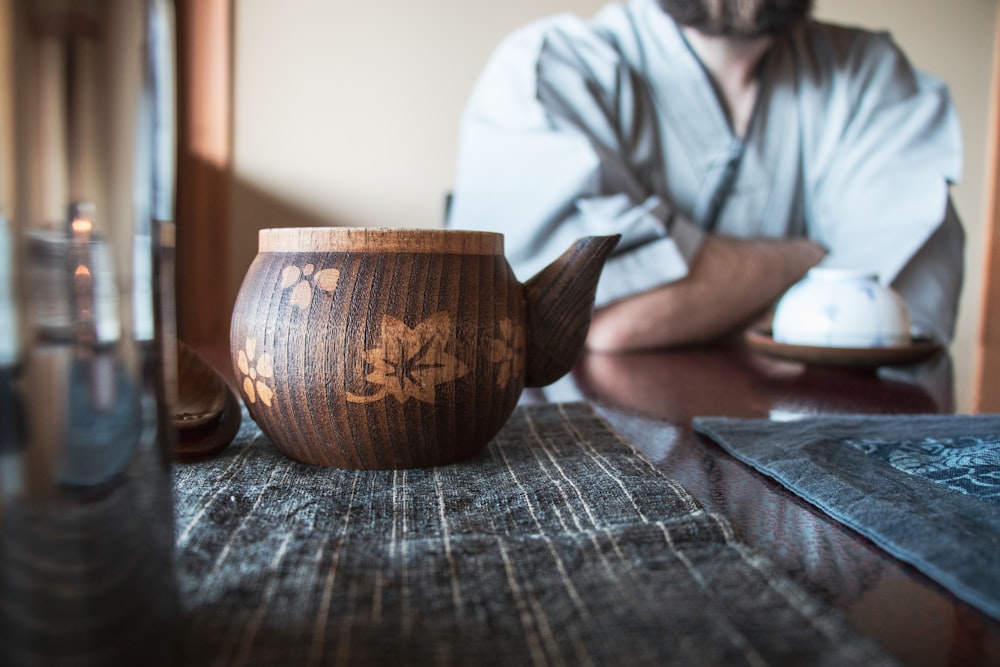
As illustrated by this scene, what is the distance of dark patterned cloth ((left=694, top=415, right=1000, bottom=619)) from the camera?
200mm

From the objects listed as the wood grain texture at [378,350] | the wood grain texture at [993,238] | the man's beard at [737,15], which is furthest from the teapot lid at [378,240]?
the wood grain texture at [993,238]

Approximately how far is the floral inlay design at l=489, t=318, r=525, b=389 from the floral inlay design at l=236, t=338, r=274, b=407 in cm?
9

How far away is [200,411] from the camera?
0.32 meters

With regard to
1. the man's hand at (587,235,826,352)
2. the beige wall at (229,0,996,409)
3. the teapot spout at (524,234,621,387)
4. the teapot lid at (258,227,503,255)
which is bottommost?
the man's hand at (587,235,826,352)

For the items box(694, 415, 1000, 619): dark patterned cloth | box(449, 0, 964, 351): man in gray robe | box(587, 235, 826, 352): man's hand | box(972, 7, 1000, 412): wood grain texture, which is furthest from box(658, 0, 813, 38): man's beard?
box(972, 7, 1000, 412): wood grain texture

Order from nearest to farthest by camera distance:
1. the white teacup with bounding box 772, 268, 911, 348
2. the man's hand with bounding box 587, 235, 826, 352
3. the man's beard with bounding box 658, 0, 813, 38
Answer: the white teacup with bounding box 772, 268, 911, 348
the man's hand with bounding box 587, 235, 826, 352
the man's beard with bounding box 658, 0, 813, 38

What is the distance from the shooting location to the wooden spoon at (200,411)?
0.31 meters

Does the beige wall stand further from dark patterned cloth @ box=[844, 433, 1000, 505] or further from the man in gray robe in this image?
dark patterned cloth @ box=[844, 433, 1000, 505]

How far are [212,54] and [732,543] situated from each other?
6.20ft

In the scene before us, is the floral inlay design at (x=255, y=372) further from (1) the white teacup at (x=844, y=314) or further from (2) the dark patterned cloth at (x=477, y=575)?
(1) the white teacup at (x=844, y=314)

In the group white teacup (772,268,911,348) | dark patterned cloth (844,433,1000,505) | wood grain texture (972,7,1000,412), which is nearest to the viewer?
dark patterned cloth (844,433,1000,505)

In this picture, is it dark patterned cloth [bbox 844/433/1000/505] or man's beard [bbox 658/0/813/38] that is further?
man's beard [bbox 658/0/813/38]

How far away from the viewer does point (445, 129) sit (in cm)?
192

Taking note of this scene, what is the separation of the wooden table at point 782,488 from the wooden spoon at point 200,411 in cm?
19
